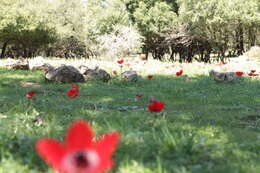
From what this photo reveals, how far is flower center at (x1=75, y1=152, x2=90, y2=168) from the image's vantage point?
5.75ft

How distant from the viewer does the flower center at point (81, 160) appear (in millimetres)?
1753

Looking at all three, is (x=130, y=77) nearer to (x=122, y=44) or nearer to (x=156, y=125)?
(x=156, y=125)

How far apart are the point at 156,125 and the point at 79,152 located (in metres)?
4.97

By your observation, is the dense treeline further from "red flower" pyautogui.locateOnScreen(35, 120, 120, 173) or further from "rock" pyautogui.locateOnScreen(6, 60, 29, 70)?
"red flower" pyautogui.locateOnScreen(35, 120, 120, 173)

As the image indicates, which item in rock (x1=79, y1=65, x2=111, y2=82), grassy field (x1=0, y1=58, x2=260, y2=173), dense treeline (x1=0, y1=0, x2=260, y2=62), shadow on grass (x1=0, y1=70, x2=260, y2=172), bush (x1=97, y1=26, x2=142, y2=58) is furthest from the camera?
bush (x1=97, y1=26, x2=142, y2=58)

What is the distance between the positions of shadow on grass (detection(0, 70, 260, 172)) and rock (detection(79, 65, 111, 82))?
3.00ft

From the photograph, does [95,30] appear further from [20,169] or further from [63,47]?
[20,169]

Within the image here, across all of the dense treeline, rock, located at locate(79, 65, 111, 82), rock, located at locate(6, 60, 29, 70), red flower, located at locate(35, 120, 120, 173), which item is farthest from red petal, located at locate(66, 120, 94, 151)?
the dense treeline

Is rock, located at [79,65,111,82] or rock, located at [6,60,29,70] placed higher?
rock, located at [6,60,29,70]

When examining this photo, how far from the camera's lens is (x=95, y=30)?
151ft

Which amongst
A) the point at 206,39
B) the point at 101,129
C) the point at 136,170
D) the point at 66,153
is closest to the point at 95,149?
the point at 66,153

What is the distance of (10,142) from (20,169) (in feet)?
3.66

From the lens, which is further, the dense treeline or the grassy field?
the dense treeline

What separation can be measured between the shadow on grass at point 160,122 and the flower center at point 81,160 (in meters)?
1.71
